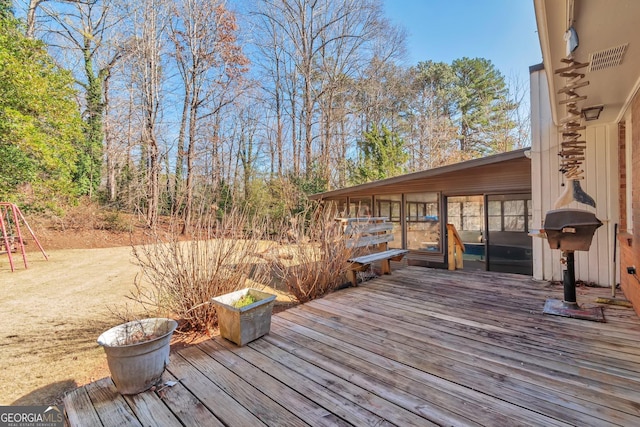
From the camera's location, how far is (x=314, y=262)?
4.26 metres

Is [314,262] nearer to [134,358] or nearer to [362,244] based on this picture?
[362,244]

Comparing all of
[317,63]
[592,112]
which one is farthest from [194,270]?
[317,63]

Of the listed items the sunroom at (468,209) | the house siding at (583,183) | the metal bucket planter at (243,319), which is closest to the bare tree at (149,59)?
the sunroom at (468,209)

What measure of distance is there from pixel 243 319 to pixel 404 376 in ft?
4.57

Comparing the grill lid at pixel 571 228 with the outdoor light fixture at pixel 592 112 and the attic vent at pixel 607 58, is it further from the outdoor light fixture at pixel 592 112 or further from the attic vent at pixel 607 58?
the outdoor light fixture at pixel 592 112

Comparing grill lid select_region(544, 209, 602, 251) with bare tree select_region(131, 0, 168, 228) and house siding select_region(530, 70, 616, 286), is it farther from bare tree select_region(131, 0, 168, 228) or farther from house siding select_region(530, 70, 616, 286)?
bare tree select_region(131, 0, 168, 228)

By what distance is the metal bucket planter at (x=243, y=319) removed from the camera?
246 centimetres

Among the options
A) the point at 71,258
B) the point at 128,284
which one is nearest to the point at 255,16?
the point at 71,258

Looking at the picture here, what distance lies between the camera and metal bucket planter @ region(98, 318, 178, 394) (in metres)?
1.77

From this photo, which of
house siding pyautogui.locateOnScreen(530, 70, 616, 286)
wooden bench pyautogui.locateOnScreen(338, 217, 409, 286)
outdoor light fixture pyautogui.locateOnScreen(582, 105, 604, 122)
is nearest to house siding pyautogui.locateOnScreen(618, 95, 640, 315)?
house siding pyautogui.locateOnScreen(530, 70, 616, 286)

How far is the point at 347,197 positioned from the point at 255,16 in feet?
39.9

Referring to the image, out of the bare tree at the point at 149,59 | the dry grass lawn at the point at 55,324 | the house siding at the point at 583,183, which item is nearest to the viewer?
the dry grass lawn at the point at 55,324

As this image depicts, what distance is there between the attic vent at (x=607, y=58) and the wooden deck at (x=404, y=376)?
243 cm

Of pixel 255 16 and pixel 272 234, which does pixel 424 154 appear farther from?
pixel 272 234
